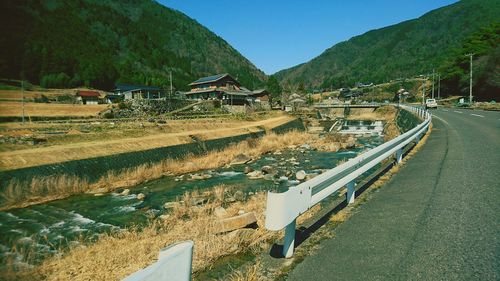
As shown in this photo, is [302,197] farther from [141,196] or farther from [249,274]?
[141,196]

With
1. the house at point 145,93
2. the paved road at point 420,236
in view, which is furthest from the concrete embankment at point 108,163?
the house at point 145,93

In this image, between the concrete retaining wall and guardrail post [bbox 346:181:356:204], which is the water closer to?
guardrail post [bbox 346:181:356:204]

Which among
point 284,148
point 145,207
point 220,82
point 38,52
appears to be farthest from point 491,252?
point 38,52

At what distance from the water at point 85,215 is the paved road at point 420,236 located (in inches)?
101

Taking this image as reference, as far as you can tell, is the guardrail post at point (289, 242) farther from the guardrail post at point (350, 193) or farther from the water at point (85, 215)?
the water at point (85, 215)

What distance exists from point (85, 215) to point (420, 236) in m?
11.9

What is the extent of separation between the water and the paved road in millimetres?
2560

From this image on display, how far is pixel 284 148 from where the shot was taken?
103 feet

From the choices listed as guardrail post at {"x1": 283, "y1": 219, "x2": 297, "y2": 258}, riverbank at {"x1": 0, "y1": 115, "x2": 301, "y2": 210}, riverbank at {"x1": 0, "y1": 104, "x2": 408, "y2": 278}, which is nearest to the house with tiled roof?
riverbank at {"x1": 0, "y1": 104, "x2": 408, "y2": 278}

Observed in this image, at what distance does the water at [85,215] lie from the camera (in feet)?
30.9

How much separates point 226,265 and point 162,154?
58.3 ft

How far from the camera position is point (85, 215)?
12391 mm

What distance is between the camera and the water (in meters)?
9.42

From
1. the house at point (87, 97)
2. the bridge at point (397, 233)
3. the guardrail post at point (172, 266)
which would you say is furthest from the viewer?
the house at point (87, 97)
